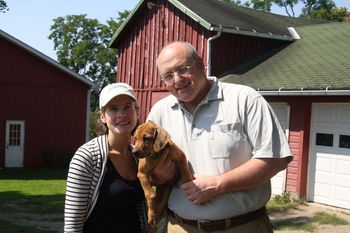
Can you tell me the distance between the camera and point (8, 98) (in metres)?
20.6

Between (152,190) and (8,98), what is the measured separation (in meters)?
19.2

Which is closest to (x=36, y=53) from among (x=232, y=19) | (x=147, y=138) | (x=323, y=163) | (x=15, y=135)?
(x=15, y=135)

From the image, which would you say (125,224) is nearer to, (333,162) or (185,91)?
(185,91)

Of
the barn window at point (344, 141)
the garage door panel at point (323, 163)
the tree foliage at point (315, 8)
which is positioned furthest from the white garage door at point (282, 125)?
the tree foliage at point (315, 8)

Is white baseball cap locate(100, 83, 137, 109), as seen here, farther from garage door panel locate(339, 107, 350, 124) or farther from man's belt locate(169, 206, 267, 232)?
garage door panel locate(339, 107, 350, 124)

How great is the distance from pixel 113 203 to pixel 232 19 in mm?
13238

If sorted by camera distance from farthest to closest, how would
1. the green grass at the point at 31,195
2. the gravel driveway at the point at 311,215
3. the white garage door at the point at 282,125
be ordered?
1. the white garage door at the point at 282,125
2. the green grass at the point at 31,195
3. the gravel driveway at the point at 311,215

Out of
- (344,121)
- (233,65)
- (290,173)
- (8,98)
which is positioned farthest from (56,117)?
(344,121)

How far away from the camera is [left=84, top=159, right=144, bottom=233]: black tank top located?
9.57 feet

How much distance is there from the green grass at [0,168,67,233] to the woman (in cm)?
596

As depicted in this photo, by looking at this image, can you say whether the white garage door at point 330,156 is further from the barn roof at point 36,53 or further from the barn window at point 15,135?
the barn window at point 15,135

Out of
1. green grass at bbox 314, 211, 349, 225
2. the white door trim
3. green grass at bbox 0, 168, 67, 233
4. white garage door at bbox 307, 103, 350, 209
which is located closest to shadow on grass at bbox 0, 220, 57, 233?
green grass at bbox 0, 168, 67, 233

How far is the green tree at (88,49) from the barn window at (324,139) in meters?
41.6

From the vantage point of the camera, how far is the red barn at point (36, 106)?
67.2 ft
